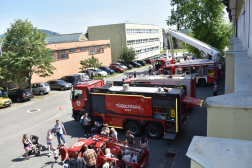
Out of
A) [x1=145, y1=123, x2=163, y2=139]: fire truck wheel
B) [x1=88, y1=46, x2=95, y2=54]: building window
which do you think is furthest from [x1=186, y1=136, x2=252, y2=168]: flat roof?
[x1=88, y1=46, x2=95, y2=54]: building window

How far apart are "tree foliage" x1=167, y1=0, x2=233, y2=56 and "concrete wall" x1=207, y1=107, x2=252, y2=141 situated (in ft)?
96.6

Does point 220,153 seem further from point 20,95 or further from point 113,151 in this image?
point 20,95

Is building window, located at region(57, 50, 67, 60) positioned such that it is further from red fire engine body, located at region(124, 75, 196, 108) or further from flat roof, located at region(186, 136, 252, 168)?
flat roof, located at region(186, 136, 252, 168)

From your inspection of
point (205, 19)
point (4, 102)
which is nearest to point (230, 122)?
point (4, 102)

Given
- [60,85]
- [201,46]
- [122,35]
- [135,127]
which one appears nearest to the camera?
[135,127]

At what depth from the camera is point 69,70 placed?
3656 centimetres

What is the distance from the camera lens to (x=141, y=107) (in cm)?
1152

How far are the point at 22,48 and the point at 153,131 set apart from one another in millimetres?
18810

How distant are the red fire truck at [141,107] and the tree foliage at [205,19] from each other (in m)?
21.8

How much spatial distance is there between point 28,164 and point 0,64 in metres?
17.4

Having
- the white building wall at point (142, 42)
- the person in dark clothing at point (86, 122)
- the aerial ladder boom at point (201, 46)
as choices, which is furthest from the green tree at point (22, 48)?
the white building wall at point (142, 42)

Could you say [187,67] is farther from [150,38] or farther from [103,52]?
[150,38]

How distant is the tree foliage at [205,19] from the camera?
30.0 metres

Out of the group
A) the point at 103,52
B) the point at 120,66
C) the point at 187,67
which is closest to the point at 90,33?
the point at 103,52
